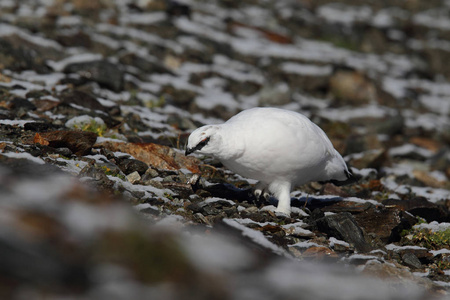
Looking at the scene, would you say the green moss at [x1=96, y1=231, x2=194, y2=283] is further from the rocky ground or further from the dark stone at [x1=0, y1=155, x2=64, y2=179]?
the dark stone at [x1=0, y1=155, x2=64, y2=179]

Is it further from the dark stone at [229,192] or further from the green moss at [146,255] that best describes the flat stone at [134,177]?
the green moss at [146,255]

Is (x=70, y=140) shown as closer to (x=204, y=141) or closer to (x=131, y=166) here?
(x=131, y=166)

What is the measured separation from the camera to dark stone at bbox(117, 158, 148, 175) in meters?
5.83

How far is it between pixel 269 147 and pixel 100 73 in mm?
5553

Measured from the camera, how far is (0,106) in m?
7.16

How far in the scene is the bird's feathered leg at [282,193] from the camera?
5450 mm

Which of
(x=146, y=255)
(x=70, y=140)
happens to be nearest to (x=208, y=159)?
(x=70, y=140)

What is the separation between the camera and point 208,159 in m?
7.09

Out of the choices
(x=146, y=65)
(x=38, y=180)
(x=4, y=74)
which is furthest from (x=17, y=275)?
(x=146, y=65)

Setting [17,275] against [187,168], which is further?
[187,168]

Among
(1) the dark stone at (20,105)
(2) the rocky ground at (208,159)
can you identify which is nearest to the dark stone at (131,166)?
(2) the rocky ground at (208,159)

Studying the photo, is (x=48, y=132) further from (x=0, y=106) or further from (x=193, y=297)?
(x=193, y=297)

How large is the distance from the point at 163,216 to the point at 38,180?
5.21 feet

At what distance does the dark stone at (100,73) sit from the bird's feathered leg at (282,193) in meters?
5.07
